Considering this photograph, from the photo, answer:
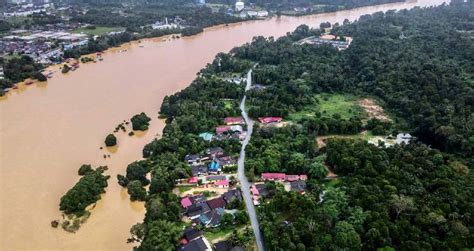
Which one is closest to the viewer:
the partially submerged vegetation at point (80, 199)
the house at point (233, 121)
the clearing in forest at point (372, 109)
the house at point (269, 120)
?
the partially submerged vegetation at point (80, 199)

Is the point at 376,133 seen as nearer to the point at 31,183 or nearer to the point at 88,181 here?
the point at 88,181

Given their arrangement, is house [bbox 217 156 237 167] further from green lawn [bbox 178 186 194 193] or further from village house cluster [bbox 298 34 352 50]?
village house cluster [bbox 298 34 352 50]

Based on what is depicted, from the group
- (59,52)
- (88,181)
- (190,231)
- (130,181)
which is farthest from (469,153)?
(59,52)

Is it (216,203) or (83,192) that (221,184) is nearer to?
(216,203)

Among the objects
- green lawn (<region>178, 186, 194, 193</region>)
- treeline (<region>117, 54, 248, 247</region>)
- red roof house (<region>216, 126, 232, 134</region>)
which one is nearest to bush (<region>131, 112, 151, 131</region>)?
treeline (<region>117, 54, 248, 247</region>)

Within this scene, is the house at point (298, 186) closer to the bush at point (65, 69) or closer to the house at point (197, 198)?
the house at point (197, 198)

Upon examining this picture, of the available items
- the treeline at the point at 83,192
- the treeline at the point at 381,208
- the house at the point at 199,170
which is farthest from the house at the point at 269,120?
the treeline at the point at 83,192
